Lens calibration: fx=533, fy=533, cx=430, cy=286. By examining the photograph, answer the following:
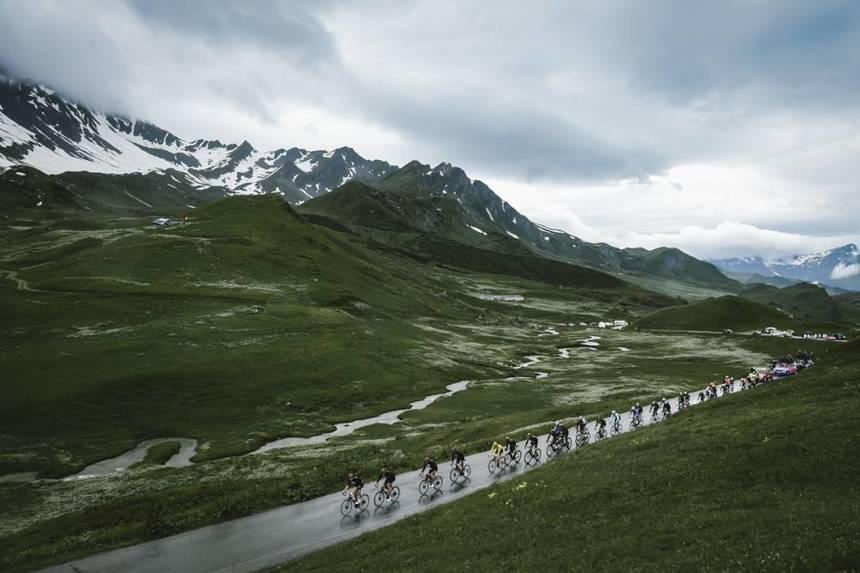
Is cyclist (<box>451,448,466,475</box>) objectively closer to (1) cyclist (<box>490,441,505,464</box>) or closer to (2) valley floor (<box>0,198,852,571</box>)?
(1) cyclist (<box>490,441,505,464</box>)

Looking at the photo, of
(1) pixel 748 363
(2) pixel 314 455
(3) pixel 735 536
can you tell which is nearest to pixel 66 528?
(2) pixel 314 455

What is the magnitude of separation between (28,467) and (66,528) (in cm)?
2176

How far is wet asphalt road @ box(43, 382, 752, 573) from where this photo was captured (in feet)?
113

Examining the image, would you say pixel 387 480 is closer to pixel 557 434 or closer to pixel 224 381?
pixel 557 434

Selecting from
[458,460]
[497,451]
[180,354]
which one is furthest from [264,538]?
[180,354]

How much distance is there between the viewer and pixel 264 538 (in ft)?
126

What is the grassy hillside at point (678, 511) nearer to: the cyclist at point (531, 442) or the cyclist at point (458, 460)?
the cyclist at point (458, 460)

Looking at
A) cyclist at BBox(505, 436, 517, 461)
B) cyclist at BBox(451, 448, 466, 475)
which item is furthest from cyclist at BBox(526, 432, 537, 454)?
cyclist at BBox(451, 448, 466, 475)

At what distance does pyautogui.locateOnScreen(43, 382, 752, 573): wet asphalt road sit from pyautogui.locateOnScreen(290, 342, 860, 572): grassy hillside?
345cm

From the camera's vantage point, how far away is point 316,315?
140375mm

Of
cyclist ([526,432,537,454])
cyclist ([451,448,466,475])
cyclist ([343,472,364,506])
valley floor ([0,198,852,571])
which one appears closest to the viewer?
cyclist ([343,472,364,506])

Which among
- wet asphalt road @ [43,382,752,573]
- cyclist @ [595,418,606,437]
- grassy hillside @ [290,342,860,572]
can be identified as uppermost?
grassy hillside @ [290,342,860,572]

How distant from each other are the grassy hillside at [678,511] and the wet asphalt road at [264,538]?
3447 millimetres

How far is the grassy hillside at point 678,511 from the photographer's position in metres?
21.7
